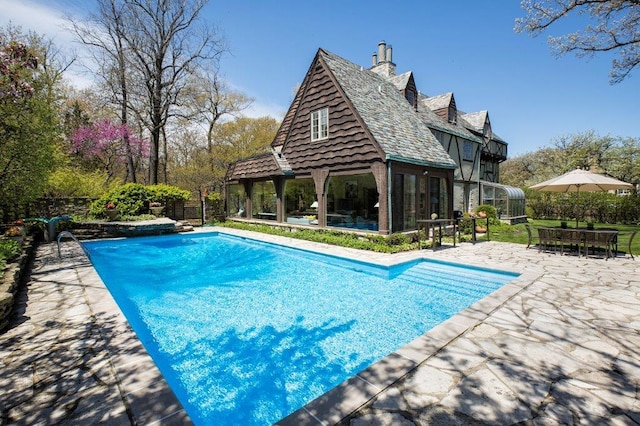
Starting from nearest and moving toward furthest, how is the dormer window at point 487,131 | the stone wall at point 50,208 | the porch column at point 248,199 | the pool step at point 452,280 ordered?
the pool step at point 452,280 < the stone wall at point 50,208 < the porch column at point 248,199 < the dormer window at point 487,131

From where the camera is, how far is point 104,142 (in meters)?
22.8

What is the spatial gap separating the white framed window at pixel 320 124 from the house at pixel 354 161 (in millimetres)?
45

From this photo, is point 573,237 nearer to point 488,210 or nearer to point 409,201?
point 409,201

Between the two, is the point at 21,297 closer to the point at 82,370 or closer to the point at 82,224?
the point at 82,370

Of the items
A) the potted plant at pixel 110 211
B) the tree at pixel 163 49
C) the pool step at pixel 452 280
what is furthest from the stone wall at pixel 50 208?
the pool step at pixel 452 280

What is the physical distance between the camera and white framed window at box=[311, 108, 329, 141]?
44.0 ft

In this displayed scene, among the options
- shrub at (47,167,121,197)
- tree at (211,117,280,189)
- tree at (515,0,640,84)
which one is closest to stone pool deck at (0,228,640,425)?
tree at (515,0,640,84)

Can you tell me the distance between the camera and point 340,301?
647cm

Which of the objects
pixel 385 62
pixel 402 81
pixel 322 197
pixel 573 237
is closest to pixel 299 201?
pixel 322 197

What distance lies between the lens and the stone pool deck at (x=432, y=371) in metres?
2.49

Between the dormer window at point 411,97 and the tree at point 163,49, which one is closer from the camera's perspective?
the dormer window at point 411,97

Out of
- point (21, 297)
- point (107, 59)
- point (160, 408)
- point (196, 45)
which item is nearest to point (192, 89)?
point (196, 45)

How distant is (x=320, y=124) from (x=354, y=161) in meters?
2.91

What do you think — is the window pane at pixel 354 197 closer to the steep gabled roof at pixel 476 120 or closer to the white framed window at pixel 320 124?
the white framed window at pixel 320 124
